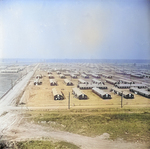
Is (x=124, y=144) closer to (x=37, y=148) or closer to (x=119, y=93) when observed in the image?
(x=37, y=148)

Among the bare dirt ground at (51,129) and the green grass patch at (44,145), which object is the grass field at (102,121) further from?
the green grass patch at (44,145)

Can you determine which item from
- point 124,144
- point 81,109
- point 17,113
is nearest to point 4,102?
point 17,113

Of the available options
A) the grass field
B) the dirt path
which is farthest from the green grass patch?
the grass field

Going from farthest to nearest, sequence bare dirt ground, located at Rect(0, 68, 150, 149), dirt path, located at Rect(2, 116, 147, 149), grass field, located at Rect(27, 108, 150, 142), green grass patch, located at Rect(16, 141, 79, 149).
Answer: grass field, located at Rect(27, 108, 150, 142) → bare dirt ground, located at Rect(0, 68, 150, 149) → dirt path, located at Rect(2, 116, 147, 149) → green grass patch, located at Rect(16, 141, 79, 149)

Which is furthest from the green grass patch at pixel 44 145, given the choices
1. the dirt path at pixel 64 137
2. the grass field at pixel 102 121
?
the grass field at pixel 102 121

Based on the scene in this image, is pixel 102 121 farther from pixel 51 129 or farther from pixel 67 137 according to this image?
pixel 51 129

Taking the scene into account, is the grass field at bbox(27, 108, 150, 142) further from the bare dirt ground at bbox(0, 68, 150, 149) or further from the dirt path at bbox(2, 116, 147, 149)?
the bare dirt ground at bbox(0, 68, 150, 149)
